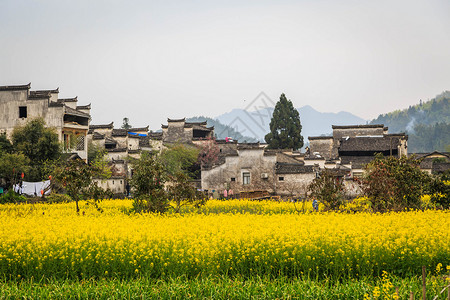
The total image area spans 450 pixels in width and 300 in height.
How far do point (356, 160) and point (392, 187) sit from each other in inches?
1315

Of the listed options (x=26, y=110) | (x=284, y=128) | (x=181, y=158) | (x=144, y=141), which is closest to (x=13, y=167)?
(x=26, y=110)

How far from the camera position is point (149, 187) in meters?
23.2

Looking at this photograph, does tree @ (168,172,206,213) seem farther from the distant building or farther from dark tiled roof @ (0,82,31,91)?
the distant building

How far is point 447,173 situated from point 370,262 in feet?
50.7

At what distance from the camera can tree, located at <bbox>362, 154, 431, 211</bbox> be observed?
22.1m

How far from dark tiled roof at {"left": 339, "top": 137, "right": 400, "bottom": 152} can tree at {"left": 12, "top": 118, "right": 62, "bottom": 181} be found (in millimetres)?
→ 30893

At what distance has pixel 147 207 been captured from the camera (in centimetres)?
2342

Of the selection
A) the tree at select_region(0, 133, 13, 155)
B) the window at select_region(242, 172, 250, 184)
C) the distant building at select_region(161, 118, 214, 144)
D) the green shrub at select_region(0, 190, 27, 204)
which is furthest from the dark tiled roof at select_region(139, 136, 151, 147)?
the green shrub at select_region(0, 190, 27, 204)

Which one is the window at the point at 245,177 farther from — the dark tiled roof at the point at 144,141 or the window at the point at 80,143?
the dark tiled roof at the point at 144,141

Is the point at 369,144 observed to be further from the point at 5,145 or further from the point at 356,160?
the point at 5,145

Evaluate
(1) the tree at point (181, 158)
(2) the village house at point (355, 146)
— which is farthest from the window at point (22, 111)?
(2) the village house at point (355, 146)

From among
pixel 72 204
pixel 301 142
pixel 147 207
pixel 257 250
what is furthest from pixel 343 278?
pixel 301 142

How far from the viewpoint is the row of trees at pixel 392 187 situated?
2220 cm

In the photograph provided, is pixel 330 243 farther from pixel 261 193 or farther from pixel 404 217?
pixel 261 193
